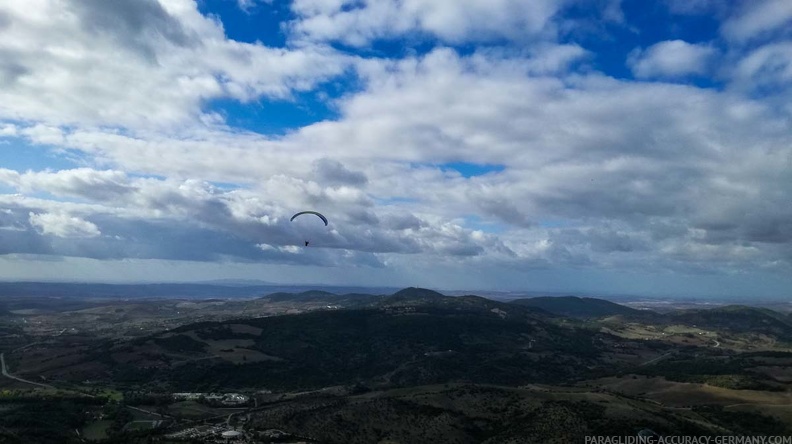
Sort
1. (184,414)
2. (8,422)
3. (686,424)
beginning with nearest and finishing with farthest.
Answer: (686,424)
(8,422)
(184,414)

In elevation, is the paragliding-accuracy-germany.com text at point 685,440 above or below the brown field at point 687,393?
above

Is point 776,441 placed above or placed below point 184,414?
above

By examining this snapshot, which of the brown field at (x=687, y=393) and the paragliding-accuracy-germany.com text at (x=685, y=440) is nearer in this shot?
the paragliding-accuracy-germany.com text at (x=685, y=440)

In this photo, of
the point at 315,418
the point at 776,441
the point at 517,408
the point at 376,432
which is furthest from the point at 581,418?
the point at 315,418

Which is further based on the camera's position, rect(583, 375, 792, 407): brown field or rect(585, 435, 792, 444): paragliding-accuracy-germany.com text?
rect(583, 375, 792, 407): brown field

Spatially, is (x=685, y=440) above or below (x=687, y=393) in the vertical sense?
above

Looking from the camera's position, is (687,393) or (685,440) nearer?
(685,440)

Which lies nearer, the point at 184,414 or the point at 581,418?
the point at 581,418

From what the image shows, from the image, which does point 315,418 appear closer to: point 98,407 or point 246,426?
point 246,426

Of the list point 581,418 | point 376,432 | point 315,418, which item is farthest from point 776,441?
point 315,418

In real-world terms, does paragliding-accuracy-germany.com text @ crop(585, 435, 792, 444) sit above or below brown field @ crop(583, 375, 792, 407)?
above

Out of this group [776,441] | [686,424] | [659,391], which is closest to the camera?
[776,441]
